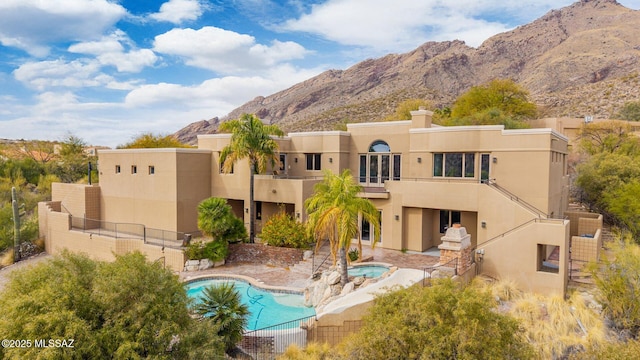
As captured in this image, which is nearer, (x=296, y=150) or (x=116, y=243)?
(x=116, y=243)

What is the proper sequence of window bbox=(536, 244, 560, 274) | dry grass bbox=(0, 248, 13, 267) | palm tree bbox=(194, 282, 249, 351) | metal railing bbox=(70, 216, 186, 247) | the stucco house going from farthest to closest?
dry grass bbox=(0, 248, 13, 267), metal railing bbox=(70, 216, 186, 247), the stucco house, window bbox=(536, 244, 560, 274), palm tree bbox=(194, 282, 249, 351)

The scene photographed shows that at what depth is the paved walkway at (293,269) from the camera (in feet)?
59.9

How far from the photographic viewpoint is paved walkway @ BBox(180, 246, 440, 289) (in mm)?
18270

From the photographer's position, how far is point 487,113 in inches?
1559

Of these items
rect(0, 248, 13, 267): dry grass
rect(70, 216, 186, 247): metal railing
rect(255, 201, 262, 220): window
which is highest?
→ rect(255, 201, 262, 220): window

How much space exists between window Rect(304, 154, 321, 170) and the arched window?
9.35 feet

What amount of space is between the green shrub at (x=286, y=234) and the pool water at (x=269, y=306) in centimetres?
340

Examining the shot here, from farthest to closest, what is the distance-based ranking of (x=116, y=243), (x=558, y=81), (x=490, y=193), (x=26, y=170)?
(x=558, y=81) → (x=26, y=170) → (x=116, y=243) → (x=490, y=193)

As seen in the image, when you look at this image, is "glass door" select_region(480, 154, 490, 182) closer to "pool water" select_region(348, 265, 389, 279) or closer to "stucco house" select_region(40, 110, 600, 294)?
"stucco house" select_region(40, 110, 600, 294)

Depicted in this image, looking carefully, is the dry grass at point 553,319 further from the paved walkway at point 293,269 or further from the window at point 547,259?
the paved walkway at point 293,269

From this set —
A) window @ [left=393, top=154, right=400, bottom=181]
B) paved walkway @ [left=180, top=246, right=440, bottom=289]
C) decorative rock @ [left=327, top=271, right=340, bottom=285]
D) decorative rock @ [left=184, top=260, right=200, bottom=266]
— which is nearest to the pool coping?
paved walkway @ [left=180, top=246, right=440, bottom=289]

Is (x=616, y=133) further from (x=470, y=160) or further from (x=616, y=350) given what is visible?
(x=616, y=350)

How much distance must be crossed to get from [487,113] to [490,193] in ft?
78.0

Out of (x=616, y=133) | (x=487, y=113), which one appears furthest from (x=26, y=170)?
(x=616, y=133)
